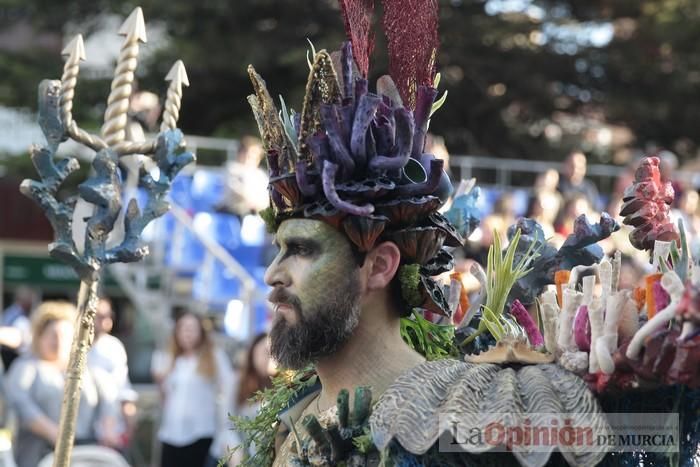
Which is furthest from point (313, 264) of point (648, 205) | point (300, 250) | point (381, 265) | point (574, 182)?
point (574, 182)

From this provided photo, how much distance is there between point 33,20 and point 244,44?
3534 mm

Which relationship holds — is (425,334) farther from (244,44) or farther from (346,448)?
(244,44)

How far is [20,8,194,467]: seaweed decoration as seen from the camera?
A: 4289 millimetres

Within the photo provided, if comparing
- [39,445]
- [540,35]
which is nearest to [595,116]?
[540,35]

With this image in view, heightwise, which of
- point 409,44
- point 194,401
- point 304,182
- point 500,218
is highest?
point 409,44

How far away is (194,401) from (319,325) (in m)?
5.17

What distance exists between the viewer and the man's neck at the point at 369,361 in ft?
11.7

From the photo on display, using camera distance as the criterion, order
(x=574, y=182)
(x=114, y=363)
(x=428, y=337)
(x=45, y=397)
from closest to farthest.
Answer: (x=428, y=337) → (x=45, y=397) → (x=114, y=363) → (x=574, y=182)

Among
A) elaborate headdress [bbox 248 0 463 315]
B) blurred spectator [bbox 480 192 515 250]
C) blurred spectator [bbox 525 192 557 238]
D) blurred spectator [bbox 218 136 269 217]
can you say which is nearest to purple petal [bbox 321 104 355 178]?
elaborate headdress [bbox 248 0 463 315]

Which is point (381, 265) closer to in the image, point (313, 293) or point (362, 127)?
point (313, 293)

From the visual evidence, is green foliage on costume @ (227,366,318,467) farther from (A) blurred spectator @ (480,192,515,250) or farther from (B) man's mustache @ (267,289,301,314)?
(A) blurred spectator @ (480,192,515,250)

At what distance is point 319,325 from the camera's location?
3512mm

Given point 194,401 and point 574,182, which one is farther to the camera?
point 574,182

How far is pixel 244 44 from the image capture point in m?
17.9
